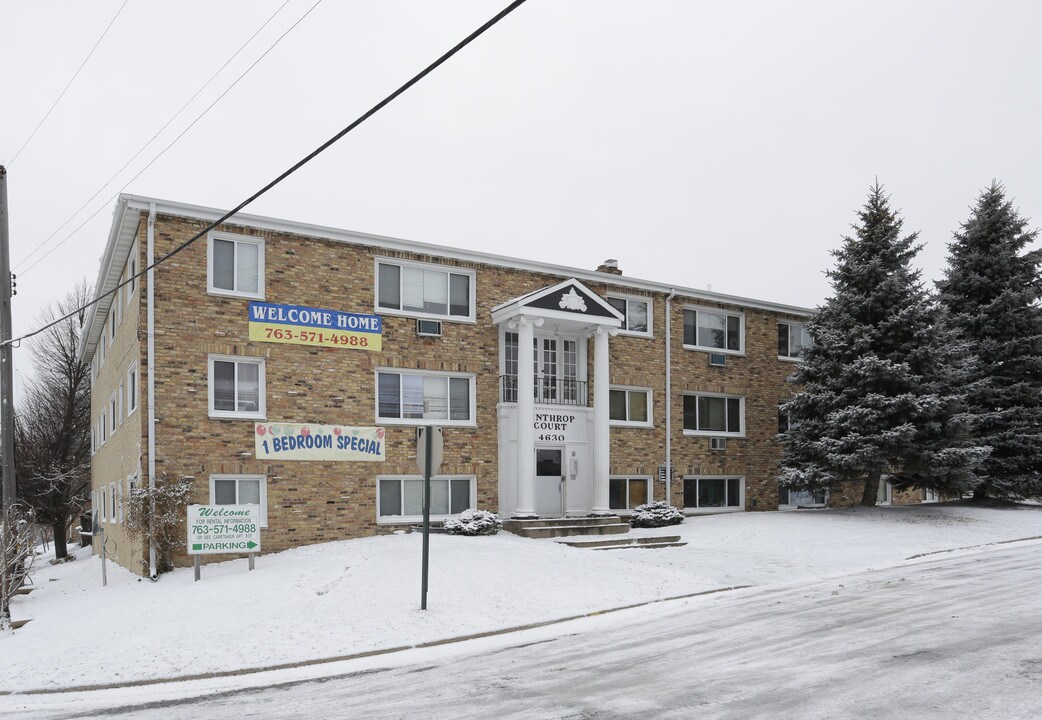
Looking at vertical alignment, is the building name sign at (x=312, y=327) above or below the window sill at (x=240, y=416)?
above

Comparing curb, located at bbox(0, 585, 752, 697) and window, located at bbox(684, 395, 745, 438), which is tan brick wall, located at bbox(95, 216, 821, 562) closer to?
window, located at bbox(684, 395, 745, 438)

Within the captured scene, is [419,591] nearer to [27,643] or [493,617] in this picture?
[493,617]

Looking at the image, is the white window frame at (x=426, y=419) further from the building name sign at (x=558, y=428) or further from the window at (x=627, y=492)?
the window at (x=627, y=492)

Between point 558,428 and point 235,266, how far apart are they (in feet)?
29.2

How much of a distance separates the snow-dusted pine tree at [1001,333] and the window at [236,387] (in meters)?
19.6

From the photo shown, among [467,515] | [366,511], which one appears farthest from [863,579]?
[366,511]

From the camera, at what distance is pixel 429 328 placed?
20484 mm

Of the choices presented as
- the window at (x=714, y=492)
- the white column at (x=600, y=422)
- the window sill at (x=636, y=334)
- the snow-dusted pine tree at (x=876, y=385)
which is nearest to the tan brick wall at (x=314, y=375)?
the window sill at (x=636, y=334)

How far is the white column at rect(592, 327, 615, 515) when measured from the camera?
2173 cm

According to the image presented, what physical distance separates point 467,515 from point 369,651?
8.96 meters

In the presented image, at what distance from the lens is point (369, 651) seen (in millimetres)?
10234

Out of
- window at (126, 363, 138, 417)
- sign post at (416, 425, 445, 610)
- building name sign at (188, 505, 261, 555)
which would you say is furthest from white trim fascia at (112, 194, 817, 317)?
sign post at (416, 425, 445, 610)

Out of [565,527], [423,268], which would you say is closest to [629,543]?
[565,527]

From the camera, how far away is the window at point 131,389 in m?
19.0
